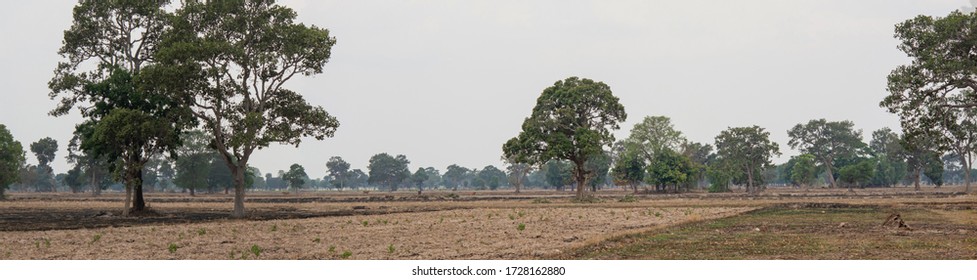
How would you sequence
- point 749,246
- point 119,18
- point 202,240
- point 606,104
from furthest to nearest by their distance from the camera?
point 606,104 < point 119,18 < point 202,240 < point 749,246

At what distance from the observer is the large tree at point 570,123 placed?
9456 cm

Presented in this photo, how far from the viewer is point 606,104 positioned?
96.6m

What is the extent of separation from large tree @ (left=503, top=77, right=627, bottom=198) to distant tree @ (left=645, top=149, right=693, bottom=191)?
173 feet

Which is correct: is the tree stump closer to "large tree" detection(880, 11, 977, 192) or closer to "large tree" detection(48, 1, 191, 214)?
"large tree" detection(880, 11, 977, 192)

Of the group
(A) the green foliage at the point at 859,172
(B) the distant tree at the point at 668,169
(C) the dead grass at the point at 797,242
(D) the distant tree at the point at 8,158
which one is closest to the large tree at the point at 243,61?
(C) the dead grass at the point at 797,242

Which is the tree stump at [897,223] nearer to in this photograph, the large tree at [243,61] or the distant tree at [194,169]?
the large tree at [243,61]

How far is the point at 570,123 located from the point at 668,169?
57347 millimetres

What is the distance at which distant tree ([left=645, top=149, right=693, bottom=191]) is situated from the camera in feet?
484

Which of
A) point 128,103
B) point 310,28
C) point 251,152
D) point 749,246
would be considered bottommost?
point 749,246

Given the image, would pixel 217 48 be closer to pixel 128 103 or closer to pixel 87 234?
pixel 128 103

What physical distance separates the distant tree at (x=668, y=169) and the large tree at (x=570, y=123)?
2076 inches

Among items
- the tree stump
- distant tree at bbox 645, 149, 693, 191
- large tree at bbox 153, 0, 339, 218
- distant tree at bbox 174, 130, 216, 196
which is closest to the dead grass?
the tree stump

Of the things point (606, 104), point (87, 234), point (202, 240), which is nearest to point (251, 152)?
point (87, 234)

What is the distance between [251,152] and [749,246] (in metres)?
41.8
